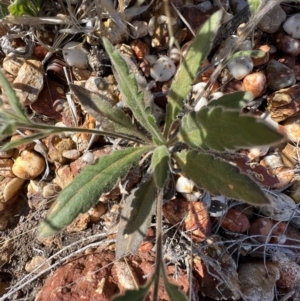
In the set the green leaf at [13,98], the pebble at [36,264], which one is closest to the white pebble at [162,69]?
the green leaf at [13,98]

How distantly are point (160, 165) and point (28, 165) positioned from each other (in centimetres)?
54

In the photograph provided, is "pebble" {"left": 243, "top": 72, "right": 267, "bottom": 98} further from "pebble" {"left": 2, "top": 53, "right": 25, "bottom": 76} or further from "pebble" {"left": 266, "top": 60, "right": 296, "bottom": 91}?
"pebble" {"left": 2, "top": 53, "right": 25, "bottom": 76}

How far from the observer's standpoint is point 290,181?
1299 mm

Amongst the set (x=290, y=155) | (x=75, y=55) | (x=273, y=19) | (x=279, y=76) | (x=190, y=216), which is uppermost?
(x=75, y=55)

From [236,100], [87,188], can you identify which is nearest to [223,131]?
[236,100]

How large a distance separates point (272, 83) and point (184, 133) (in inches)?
19.9

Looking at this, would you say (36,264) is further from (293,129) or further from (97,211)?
(293,129)

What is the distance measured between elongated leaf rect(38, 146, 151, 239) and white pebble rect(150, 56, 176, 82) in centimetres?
31

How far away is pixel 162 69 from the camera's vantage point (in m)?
1.26

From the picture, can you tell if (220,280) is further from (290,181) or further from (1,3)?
(1,3)

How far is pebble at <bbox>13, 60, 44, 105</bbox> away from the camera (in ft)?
4.16

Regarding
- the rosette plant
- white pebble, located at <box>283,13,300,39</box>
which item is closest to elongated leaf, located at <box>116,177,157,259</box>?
the rosette plant

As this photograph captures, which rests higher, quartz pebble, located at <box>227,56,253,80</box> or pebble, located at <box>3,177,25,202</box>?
pebble, located at <box>3,177,25,202</box>

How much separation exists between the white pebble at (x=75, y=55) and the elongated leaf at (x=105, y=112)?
0.68 ft
